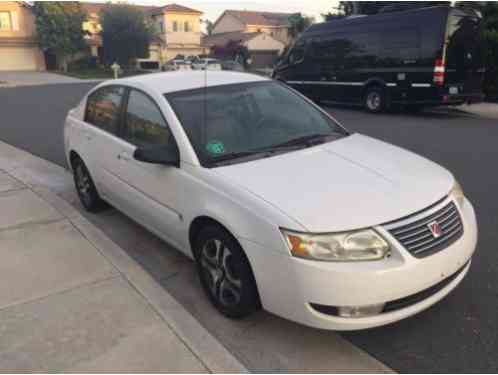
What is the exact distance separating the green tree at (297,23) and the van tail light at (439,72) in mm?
42888

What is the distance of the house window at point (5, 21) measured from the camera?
138ft

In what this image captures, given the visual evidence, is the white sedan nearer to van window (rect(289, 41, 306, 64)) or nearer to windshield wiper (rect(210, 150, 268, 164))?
windshield wiper (rect(210, 150, 268, 164))

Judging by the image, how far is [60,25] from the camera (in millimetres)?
38969

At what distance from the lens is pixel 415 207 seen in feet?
8.32

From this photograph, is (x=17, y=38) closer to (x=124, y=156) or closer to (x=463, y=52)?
(x=463, y=52)

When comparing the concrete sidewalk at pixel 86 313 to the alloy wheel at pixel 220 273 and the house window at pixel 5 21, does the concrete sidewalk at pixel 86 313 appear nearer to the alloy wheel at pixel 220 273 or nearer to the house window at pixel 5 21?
the alloy wheel at pixel 220 273

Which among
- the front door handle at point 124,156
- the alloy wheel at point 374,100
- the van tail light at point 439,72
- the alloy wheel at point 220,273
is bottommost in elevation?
the alloy wheel at point 220,273

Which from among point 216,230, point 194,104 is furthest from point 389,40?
point 216,230

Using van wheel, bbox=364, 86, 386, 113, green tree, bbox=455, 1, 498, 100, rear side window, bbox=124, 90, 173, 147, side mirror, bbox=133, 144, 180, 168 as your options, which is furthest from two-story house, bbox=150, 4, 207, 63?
side mirror, bbox=133, 144, 180, 168

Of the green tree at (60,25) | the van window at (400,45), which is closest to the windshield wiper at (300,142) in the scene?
the van window at (400,45)

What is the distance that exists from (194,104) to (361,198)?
159 centimetres

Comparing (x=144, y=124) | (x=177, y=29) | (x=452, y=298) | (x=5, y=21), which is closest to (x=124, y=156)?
(x=144, y=124)

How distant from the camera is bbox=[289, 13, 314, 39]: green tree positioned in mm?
51656

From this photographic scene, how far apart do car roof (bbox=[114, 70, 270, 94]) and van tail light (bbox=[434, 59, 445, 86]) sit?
7.76 metres
